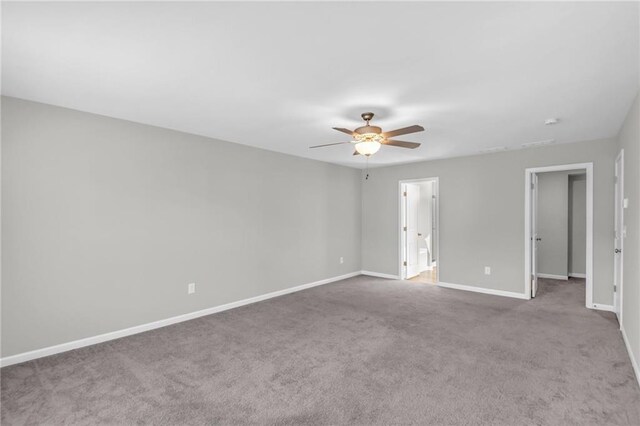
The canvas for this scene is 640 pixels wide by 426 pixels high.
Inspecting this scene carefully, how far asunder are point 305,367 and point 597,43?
10.4 ft

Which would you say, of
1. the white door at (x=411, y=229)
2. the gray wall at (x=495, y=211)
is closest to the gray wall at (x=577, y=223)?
the gray wall at (x=495, y=211)

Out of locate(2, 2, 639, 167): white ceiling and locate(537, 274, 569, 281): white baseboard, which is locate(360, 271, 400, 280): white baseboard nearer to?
locate(537, 274, 569, 281): white baseboard

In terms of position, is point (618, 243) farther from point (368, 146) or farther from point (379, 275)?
point (379, 275)

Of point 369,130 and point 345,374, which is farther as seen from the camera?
point 369,130

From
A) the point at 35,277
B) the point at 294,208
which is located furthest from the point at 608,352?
the point at 35,277

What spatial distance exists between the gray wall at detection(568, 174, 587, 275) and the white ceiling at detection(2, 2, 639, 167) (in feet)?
12.5

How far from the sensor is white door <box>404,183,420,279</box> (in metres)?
6.68

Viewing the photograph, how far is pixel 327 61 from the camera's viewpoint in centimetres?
224

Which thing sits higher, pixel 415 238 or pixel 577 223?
pixel 577 223

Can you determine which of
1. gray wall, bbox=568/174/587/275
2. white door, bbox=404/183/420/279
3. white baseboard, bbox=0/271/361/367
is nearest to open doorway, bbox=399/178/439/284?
white door, bbox=404/183/420/279

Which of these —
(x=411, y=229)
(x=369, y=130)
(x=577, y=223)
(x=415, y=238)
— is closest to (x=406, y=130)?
(x=369, y=130)

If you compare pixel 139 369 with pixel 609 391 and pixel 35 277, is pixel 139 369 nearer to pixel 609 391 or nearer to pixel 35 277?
pixel 35 277

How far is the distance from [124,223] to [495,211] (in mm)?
5474

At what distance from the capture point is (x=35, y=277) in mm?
3018
